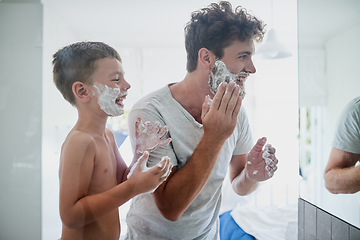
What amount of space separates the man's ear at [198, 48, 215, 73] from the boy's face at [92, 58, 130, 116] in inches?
7.5

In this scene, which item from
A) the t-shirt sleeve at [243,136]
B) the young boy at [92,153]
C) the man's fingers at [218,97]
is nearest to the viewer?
the young boy at [92,153]

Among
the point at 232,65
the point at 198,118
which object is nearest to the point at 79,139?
the point at 198,118

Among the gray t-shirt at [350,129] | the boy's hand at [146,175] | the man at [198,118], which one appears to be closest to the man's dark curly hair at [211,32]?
the man at [198,118]

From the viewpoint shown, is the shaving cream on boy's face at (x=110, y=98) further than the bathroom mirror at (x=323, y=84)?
No

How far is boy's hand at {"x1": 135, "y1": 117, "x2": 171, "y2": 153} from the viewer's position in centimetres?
58

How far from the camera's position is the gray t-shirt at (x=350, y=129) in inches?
30.9

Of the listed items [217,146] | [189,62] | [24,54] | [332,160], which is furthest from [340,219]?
[24,54]

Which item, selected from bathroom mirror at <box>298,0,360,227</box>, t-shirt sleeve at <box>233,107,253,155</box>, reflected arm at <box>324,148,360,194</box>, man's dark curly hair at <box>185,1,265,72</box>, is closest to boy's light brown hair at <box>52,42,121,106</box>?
man's dark curly hair at <box>185,1,265,72</box>

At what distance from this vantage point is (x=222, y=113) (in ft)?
2.00

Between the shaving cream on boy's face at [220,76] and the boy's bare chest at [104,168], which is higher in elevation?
the shaving cream on boy's face at [220,76]

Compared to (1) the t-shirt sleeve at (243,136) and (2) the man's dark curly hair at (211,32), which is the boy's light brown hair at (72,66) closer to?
(2) the man's dark curly hair at (211,32)

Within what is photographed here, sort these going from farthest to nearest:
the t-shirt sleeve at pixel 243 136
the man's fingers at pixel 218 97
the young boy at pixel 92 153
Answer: the t-shirt sleeve at pixel 243 136 → the man's fingers at pixel 218 97 → the young boy at pixel 92 153

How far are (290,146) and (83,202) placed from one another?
0.59 m

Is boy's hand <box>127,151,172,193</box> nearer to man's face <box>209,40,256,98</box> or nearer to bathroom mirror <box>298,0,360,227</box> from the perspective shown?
man's face <box>209,40,256,98</box>
